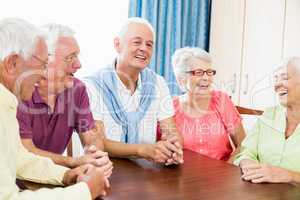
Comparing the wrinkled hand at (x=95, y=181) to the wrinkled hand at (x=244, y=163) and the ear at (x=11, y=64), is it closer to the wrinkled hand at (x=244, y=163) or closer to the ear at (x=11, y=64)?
the ear at (x=11, y=64)

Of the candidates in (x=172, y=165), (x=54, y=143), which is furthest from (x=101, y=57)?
(x=172, y=165)

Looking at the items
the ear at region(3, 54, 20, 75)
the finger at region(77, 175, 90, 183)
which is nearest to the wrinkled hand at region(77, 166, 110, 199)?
the finger at region(77, 175, 90, 183)

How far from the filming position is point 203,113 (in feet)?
7.37

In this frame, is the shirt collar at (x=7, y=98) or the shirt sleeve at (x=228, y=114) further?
the shirt sleeve at (x=228, y=114)

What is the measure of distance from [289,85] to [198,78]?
0.63 m

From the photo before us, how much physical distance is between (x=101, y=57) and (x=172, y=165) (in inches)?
67.4

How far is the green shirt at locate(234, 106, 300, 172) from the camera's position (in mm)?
1677

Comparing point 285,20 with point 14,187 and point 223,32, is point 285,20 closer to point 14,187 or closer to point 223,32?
point 223,32

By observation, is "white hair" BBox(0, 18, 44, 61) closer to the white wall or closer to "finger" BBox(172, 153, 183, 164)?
"finger" BBox(172, 153, 183, 164)

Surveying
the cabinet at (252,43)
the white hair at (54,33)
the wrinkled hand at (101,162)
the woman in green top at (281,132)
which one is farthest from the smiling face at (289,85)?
the cabinet at (252,43)

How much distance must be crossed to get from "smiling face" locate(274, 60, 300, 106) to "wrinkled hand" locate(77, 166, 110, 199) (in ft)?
3.01

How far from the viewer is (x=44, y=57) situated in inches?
46.1

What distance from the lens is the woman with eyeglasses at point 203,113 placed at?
2.19m

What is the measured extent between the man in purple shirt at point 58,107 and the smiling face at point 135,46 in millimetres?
323
